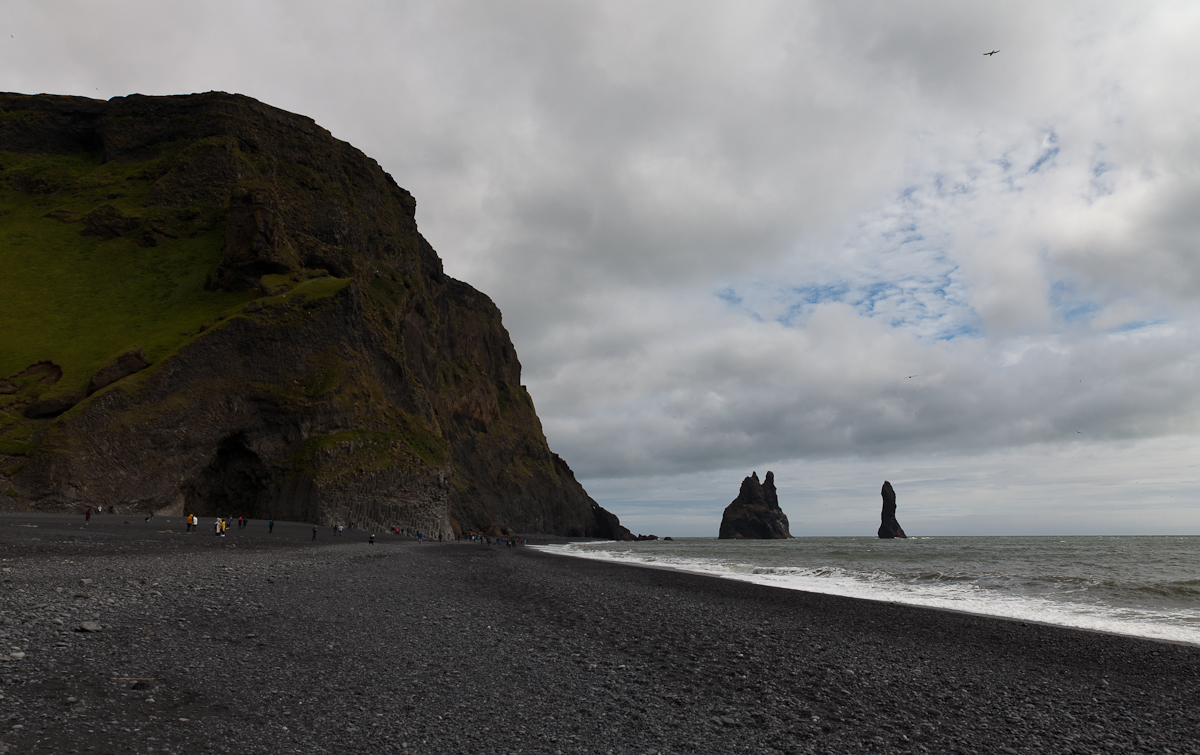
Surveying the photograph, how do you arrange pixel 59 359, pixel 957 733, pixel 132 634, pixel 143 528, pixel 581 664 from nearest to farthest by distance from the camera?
1. pixel 957 733
2. pixel 132 634
3. pixel 581 664
4. pixel 143 528
5. pixel 59 359

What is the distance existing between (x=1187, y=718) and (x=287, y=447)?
62.6m

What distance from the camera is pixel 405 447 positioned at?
65.1m

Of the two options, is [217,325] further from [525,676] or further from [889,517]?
[889,517]

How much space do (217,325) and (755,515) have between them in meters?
171

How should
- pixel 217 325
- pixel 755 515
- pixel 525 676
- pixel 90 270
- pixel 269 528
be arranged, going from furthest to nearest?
pixel 755 515 → pixel 90 270 → pixel 217 325 → pixel 269 528 → pixel 525 676

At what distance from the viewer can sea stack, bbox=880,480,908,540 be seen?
190500 millimetres

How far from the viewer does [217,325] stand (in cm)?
5569

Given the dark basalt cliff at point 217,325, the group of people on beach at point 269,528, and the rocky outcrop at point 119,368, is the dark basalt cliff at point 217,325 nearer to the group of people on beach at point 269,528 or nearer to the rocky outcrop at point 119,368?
the rocky outcrop at point 119,368

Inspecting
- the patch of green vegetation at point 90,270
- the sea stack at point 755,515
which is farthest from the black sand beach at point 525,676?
the sea stack at point 755,515

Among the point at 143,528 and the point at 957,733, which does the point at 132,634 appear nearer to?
the point at 957,733

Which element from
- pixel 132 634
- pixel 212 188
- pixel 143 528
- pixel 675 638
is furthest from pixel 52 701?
pixel 212 188

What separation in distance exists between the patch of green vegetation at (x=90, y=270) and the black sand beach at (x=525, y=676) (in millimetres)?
52800

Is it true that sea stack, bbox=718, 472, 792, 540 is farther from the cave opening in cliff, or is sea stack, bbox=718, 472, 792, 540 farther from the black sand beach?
the black sand beach

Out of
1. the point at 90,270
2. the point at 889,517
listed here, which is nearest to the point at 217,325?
the point at 90,270
